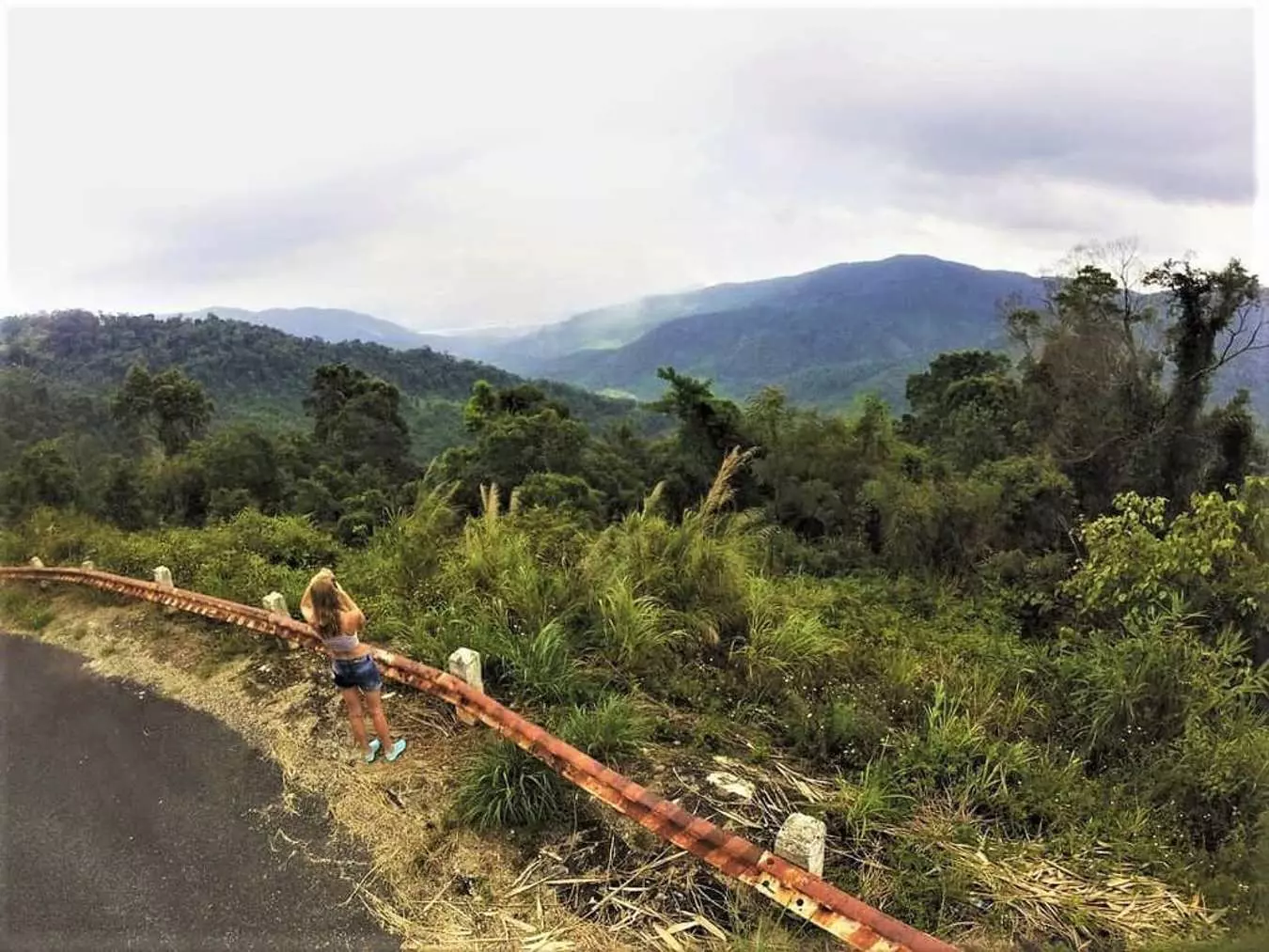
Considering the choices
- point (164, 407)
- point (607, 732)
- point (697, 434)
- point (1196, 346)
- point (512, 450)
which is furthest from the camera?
point (164, 407)

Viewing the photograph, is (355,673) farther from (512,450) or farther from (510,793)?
(512,450)

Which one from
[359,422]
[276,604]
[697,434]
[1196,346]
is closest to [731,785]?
[276,604]

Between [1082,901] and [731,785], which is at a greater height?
[731,785]

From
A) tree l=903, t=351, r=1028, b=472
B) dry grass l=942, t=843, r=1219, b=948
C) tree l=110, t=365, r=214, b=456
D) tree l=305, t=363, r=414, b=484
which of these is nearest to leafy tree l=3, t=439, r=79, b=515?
tree l=305, t=363, r=414, b=484

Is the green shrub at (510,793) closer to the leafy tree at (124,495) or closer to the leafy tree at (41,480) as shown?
the leafy tree at (41,480)

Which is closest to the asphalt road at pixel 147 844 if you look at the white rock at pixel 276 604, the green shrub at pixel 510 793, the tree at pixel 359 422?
the green shrub at pixel 510 793

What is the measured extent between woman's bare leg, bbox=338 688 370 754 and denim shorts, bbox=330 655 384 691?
0.07 metres

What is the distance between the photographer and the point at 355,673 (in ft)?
12.6

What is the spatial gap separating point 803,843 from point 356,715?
2.62 m

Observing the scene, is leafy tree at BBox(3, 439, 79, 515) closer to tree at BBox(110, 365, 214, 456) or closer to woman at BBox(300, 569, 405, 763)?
tree at BBox(110, 365, 214, 456)

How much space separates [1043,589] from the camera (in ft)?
33.4

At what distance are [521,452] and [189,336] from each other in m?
78.0

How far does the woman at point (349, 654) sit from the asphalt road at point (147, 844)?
0.52 m

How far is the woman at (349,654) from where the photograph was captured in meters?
3.74
